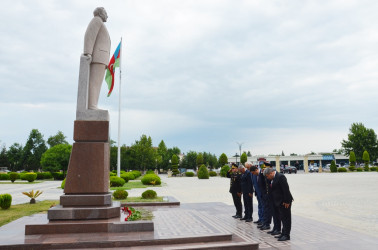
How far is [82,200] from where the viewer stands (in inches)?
249

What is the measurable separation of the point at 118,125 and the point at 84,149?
16935 millimetres

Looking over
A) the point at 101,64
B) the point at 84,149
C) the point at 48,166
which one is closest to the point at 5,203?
the point at 84,149

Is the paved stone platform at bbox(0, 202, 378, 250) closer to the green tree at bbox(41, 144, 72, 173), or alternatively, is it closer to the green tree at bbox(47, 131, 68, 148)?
the green tree at bbox(41, 144, 72, 173)

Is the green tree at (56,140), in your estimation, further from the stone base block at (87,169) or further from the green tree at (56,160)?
the stone base block at (87,169)

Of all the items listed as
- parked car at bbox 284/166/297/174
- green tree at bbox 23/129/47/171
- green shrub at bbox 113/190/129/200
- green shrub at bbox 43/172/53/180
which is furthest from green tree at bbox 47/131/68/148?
green shrub at bbox 113/190/129/200

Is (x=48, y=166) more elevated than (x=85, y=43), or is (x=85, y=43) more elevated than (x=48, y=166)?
(x=85, y=43)

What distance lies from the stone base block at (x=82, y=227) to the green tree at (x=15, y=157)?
73.7m

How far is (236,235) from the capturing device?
6168 millimetres

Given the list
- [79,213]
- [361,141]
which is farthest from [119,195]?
[361,141]

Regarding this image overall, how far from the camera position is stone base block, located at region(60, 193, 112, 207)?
629 centimetres

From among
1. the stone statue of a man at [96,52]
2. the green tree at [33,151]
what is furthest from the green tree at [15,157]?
the stone statue of a man at [96,52]

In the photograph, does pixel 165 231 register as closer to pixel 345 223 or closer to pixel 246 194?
pixel 246 194

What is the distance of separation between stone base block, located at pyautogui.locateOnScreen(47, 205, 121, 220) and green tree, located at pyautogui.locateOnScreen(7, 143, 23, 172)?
73.5 m

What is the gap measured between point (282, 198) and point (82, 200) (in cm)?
447
